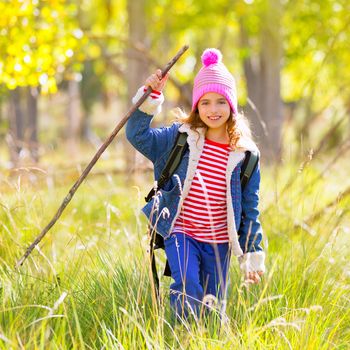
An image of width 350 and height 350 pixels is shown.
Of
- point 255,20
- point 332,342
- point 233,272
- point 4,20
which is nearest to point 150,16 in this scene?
point 255,20

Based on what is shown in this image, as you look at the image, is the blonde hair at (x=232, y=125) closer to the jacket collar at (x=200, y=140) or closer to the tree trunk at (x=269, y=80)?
the jacket collar at (x=200, y=140)

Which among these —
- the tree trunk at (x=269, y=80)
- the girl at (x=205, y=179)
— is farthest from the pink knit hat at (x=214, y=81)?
the tree trunk at (x=269, y=80)

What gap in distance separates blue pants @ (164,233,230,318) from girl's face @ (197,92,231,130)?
Result: 0.59m

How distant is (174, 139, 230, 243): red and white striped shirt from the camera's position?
11.6 ft

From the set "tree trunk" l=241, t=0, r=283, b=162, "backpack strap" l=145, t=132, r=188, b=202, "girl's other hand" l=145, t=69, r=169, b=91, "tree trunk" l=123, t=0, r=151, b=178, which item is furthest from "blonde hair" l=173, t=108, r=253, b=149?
"tree trunk" l=241, t=0, r=283, b=162

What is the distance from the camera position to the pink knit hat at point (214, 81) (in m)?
3.51

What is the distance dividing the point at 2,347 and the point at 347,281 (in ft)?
6.54

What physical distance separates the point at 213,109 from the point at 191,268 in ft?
2.62

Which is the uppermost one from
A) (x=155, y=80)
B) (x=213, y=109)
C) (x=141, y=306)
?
(x=155, y=80)

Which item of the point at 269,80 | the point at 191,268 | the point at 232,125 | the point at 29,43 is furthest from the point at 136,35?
the point at 191,268

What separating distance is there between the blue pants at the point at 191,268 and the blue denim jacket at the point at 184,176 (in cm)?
Result: 9

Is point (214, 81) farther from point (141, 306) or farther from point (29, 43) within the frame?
point (29, 43)

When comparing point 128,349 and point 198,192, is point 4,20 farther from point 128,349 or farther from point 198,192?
point 128,349

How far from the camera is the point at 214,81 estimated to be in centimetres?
351
